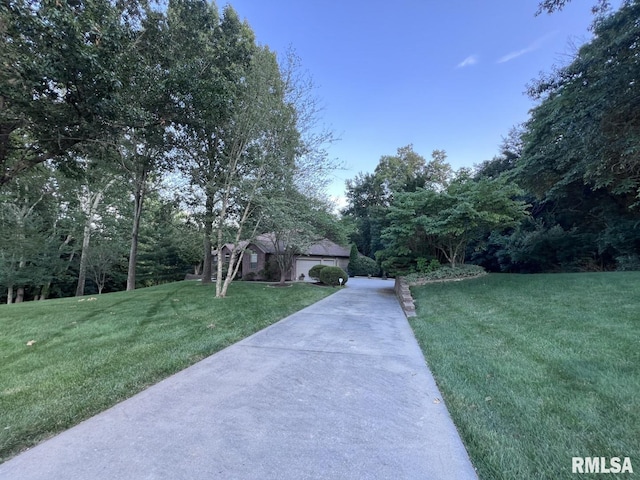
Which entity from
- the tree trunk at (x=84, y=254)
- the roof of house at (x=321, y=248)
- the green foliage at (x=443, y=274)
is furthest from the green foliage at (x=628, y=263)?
the tree trunk at (x=84, y=254)

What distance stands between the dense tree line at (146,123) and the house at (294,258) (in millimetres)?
6011

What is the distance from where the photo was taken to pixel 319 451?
2223mm

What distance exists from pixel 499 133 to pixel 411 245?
11.9 metres

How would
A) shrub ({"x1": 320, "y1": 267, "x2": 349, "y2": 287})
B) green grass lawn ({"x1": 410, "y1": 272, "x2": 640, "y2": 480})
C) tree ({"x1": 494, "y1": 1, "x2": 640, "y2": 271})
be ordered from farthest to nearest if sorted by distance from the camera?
shrub ({"x1": 320, "y1": 267, "x2": 349, "y2": 287}) → tree ({"x1": 494, "y1": 1, "x2": 640, "y2": 271}) → green grass lawn ({"x1": 410, "y1": 272, "x2": 640, "y2": 480})

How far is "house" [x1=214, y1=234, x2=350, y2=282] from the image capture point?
2139 cm

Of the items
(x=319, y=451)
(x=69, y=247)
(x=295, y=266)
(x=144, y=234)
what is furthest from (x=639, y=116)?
(x=69, y=247)

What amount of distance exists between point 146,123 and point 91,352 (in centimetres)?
522

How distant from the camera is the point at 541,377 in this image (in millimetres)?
3449

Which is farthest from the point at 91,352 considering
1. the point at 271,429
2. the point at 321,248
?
the point at 321,248

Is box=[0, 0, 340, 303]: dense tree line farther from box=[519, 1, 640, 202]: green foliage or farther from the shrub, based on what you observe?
box=[519, 1, 640, 202]: green foliage
